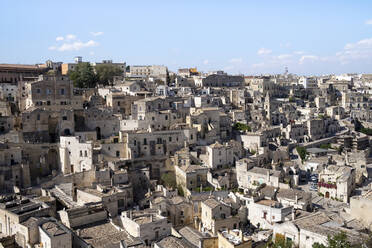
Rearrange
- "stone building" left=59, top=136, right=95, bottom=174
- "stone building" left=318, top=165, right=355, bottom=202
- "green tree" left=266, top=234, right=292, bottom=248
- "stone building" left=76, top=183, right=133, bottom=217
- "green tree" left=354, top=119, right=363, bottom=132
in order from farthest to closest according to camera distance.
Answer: "green tree" left=354, top=119, right=363, bottom=132 → "stone building" left=59, top=136, right=95, bottom=174 → "stone building" left=318, top=165, right=355, bottom=202 → "stone building" left=76, top=183, right=133, bottom=217 → "green tree" left=266, top=234, right=292, bottom=248

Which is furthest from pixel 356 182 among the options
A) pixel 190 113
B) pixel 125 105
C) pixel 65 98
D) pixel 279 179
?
pixel 65 98

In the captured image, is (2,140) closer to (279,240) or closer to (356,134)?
(279,240)

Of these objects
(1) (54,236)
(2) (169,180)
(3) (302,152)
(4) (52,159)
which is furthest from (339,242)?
(4) (52,159)

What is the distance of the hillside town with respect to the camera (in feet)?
92.5

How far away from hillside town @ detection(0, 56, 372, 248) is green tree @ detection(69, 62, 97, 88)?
0.27 meters

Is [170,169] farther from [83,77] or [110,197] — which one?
[83,77]

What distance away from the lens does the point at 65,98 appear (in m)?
48.1

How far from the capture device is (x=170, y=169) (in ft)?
141

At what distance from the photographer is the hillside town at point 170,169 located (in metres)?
28.2

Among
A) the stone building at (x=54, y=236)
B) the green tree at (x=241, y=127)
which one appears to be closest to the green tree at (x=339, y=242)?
the stone building at (x=54, y=236)

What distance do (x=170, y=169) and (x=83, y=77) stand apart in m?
25.5

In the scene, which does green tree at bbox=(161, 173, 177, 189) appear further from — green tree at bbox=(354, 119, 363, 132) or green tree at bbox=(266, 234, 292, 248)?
green tree at bbox=(354, 119, 363, 132)

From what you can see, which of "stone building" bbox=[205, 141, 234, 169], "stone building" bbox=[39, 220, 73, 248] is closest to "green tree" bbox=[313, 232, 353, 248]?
"stone building" bbox=[39, 220, 73, 248]

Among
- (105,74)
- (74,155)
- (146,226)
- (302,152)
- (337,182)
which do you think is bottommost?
(146,226)
